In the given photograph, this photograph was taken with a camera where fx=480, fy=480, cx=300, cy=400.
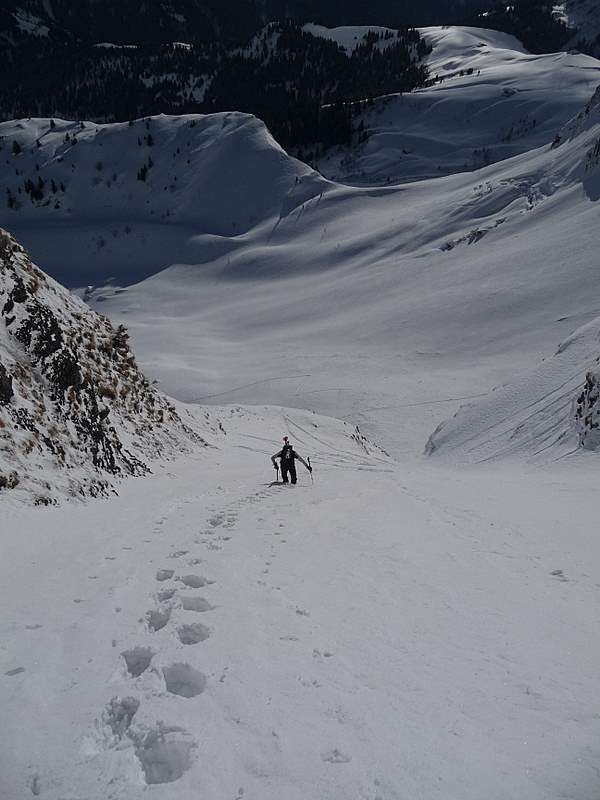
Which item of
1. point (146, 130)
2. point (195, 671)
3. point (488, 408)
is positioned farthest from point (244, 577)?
point (146, 130)

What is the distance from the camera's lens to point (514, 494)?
13.0 metres

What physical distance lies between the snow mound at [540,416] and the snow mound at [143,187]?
66631 millimetres

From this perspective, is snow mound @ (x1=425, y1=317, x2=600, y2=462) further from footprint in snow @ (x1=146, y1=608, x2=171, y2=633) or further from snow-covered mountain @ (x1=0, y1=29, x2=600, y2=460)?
footprint in snow @ (x1=146, y1=608, x2=171, y2=633)

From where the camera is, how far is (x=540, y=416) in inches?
773

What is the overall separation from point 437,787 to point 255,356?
41.4 meters

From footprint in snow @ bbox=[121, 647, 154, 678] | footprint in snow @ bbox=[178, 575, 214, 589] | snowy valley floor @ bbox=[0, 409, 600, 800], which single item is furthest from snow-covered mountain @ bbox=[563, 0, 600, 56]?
footprint in snow @ bbox=[121, 647, 154, 678]

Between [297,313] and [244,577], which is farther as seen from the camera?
[297,313]

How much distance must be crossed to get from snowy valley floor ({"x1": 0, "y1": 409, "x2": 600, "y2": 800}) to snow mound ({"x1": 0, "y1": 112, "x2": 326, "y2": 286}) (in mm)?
79066

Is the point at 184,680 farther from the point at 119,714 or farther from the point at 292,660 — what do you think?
the point at 292,660

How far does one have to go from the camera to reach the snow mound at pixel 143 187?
84.2 metres

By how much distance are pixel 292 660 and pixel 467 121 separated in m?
124

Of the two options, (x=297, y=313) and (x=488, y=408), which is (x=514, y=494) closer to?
(x=488, y=408)

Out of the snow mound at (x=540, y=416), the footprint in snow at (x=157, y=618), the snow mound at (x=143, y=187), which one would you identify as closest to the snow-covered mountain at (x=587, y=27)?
the snow mound at (x=143, y=187)

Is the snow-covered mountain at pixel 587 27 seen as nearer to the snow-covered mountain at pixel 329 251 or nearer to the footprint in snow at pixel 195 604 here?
the snow-covered mountain at pixel 329 251
